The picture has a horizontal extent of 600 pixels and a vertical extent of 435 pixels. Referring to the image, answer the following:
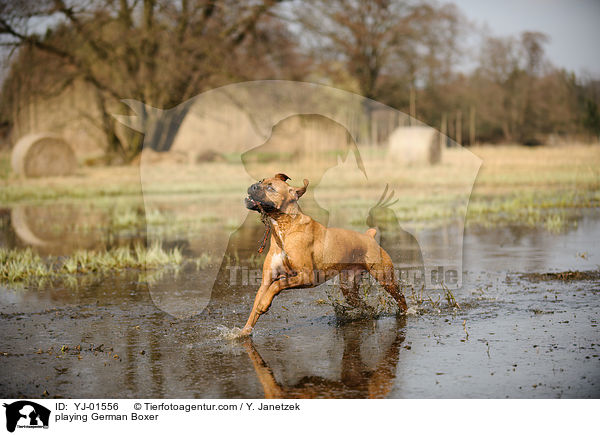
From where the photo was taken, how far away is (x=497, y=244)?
11.7m

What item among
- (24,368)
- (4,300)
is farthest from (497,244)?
(24,368)

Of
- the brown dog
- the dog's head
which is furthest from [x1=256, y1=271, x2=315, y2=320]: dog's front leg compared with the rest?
the dog's head

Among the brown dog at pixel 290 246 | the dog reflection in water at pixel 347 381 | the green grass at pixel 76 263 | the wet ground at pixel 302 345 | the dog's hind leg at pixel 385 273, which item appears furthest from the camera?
the green grass at pixel 76 263

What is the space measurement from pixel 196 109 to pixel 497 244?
1858 cm

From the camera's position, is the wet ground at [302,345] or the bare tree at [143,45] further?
the bare tree at [143,45]

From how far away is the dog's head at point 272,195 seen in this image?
5848 millimetres

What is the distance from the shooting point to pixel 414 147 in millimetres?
24078

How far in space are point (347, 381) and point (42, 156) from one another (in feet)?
67.7

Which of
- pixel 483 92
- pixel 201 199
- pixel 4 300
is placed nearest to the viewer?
pixel 4 300

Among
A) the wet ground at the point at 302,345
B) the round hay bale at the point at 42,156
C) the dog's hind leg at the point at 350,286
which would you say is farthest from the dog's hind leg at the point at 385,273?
the round hay bale at the point at 42,156

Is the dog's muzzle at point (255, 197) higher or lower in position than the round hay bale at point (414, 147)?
lower

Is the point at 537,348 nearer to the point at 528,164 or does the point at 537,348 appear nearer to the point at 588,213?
the point at 588,213
